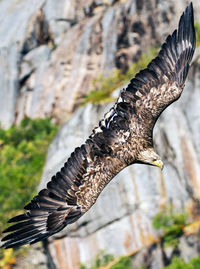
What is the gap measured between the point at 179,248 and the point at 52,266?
6.42 meters

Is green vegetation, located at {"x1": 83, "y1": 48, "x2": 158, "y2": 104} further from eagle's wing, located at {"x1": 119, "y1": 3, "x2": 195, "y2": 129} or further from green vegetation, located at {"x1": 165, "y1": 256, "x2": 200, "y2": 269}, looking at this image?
eagle's wing, located at {"x1": 119, "y1": 3, "x2": 195, "y2": 129}

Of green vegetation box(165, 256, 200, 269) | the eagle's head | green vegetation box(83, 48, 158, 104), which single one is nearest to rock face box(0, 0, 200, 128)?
green vegetation box(83, 48, 158, 104)

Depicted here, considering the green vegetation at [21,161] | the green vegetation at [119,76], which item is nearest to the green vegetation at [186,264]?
the green vegetation at [21,161]

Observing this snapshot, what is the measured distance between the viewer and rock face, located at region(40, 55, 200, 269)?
2686 centimetres

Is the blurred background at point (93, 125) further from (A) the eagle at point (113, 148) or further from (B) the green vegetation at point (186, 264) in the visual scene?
(A) the eagle at point (113, 148)

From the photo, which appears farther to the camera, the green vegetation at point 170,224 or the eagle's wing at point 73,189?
the green vegetation at point 170,224

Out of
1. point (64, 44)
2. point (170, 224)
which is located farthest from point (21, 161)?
point (170, 224)

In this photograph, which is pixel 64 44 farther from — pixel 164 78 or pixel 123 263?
pixel 164 78

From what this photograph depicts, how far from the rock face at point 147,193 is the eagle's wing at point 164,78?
618 inches

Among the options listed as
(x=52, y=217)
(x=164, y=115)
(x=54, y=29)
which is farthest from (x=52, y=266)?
(x=54, y=29)

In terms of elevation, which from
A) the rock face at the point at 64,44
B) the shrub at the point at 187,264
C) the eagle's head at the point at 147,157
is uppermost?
the rock face at the point at 64,44

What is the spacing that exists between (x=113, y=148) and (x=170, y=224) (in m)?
18.3

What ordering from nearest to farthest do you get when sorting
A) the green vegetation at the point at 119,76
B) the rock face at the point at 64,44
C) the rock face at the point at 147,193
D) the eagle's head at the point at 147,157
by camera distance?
the eagle's head at the point at 147,157 < the rock face at the point at 147,193 < the green vegetation at the point at 119,76 < the rock face at the point at 64,44

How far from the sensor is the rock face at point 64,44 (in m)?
42.2
